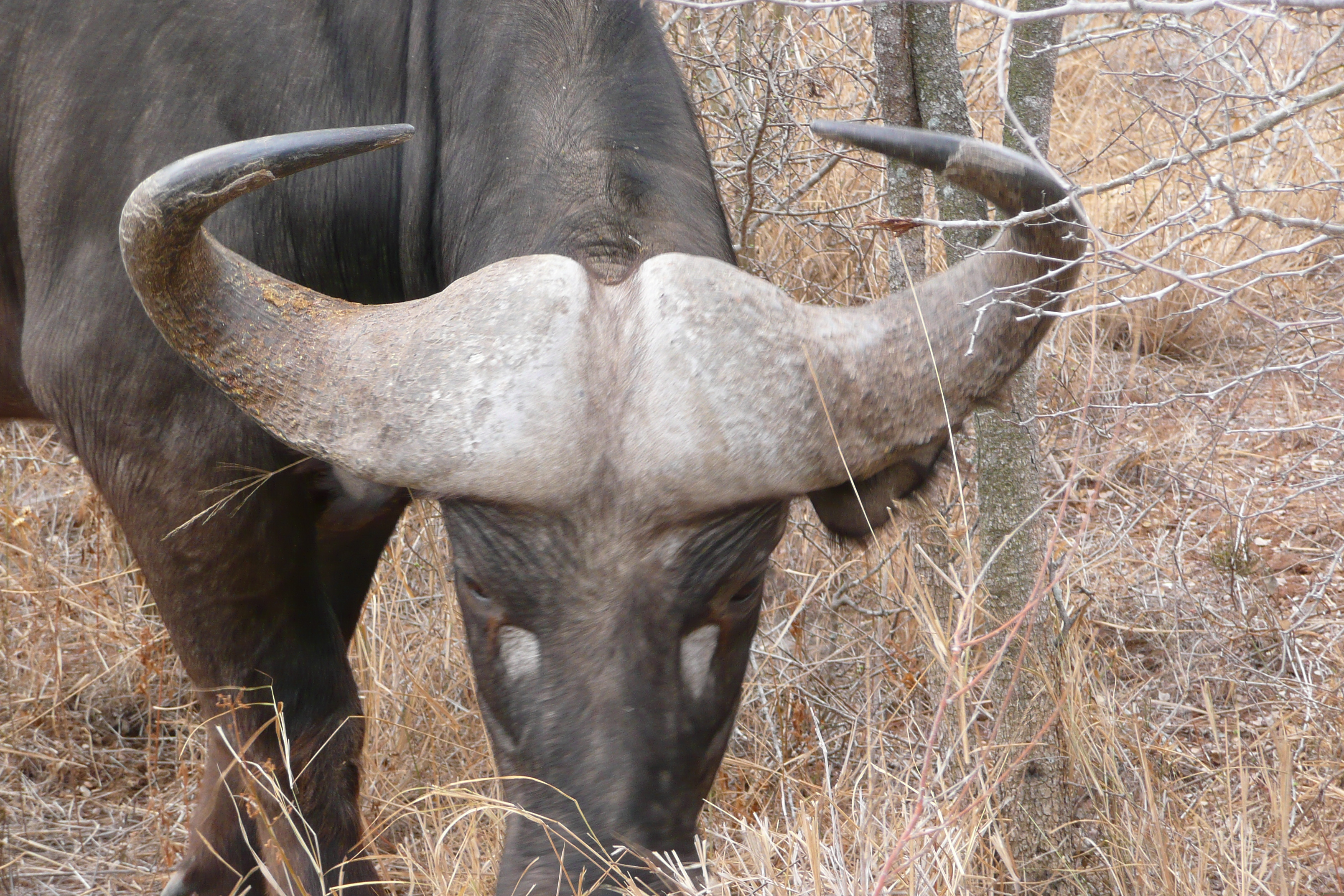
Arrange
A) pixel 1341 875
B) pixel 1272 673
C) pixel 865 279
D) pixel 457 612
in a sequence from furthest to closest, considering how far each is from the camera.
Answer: pixel 865 279
pixel 457 612
pixel 1272 673
pixel 1341 875

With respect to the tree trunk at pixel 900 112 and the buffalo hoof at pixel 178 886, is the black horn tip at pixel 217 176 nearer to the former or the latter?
the tree trunk at pixel 900 112

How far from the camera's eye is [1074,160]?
5.70 m

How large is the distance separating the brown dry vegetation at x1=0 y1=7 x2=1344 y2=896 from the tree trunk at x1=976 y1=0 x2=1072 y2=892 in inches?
1.8

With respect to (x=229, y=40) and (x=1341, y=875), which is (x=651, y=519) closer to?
(x=229, y=40)

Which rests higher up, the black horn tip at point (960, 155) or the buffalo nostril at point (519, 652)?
the black horn tip at point (960, 155)

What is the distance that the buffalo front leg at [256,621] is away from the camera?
241 centimetres

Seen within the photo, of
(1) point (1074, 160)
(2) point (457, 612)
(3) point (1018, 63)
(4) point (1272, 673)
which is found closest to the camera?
(3) point (1018, 63)

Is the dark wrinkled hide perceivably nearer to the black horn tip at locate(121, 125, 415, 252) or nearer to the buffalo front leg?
the buffalo front leg

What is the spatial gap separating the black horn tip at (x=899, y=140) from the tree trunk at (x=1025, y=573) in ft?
2.47

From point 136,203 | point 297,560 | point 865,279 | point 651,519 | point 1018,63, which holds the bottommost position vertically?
point 865,279

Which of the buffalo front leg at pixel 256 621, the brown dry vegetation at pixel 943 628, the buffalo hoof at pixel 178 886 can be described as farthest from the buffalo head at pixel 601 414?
the buffalo hoof at pixel 178 886

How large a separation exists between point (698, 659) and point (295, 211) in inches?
47.5

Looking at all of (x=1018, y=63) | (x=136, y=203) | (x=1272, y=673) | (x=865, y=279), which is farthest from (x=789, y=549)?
(x=136, y=203)

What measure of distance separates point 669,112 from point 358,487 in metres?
0.97
